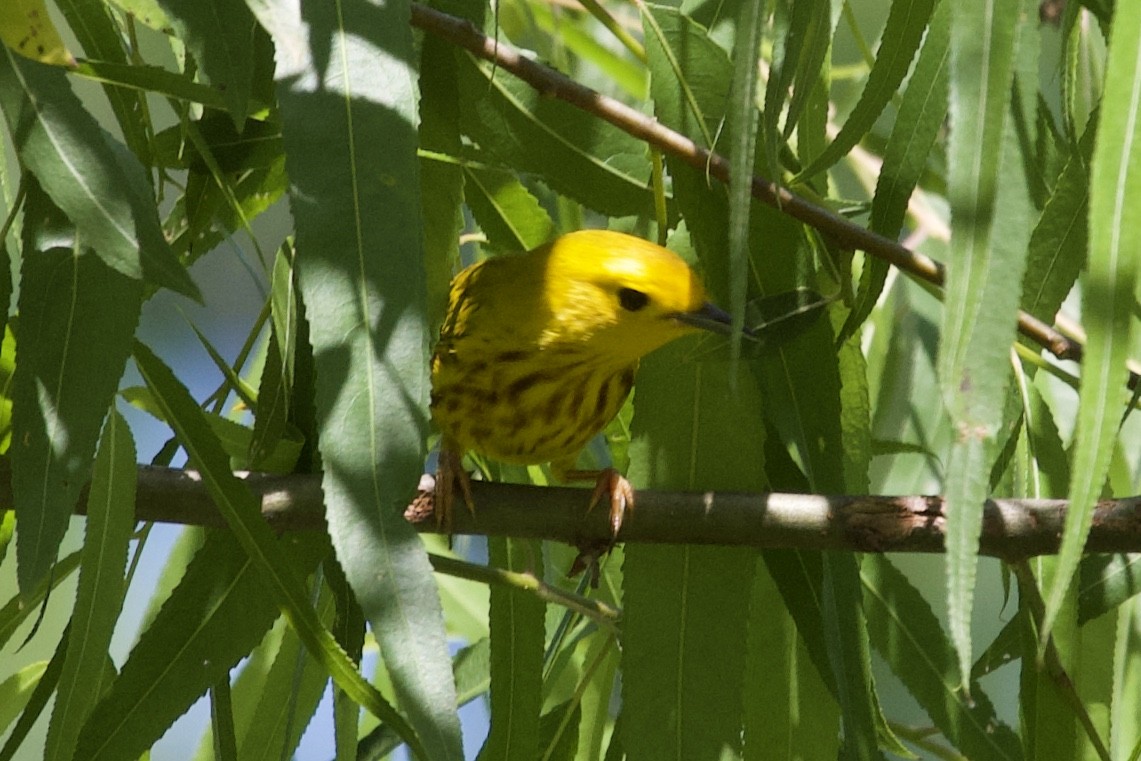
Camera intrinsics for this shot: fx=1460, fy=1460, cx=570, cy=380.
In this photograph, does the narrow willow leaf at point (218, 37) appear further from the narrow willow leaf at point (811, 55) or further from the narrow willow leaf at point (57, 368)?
the narrow willow leaf at point (811, 55)

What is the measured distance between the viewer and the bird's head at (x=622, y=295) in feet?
5.49

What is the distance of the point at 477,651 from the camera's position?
79.2 inches


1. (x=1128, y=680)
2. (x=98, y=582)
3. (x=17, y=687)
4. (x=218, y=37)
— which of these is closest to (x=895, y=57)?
(x=218, y=37)

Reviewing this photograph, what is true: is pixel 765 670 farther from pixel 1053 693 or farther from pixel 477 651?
pixel 477 651

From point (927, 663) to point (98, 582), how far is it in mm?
862

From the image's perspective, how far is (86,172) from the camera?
3.59 ft

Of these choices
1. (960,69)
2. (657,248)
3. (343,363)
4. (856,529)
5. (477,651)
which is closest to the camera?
(960,69)

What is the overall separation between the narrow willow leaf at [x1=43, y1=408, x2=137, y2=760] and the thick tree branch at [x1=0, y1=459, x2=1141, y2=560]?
7cm

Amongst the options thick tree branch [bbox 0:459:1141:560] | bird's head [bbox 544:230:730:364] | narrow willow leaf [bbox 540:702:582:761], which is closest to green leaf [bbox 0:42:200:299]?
thick tree branch [bbox 0:459:1141:560]

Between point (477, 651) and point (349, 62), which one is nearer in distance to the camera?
point (349, 62)

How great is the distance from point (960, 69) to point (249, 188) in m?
0.92

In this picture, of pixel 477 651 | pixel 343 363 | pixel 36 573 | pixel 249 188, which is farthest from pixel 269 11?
pixel 477 651

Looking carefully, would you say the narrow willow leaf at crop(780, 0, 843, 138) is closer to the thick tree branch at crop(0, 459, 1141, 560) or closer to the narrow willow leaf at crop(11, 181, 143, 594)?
the thick tree branch at crop(0, 459, 1141, 560)

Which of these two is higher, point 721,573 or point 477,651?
point 721,573
